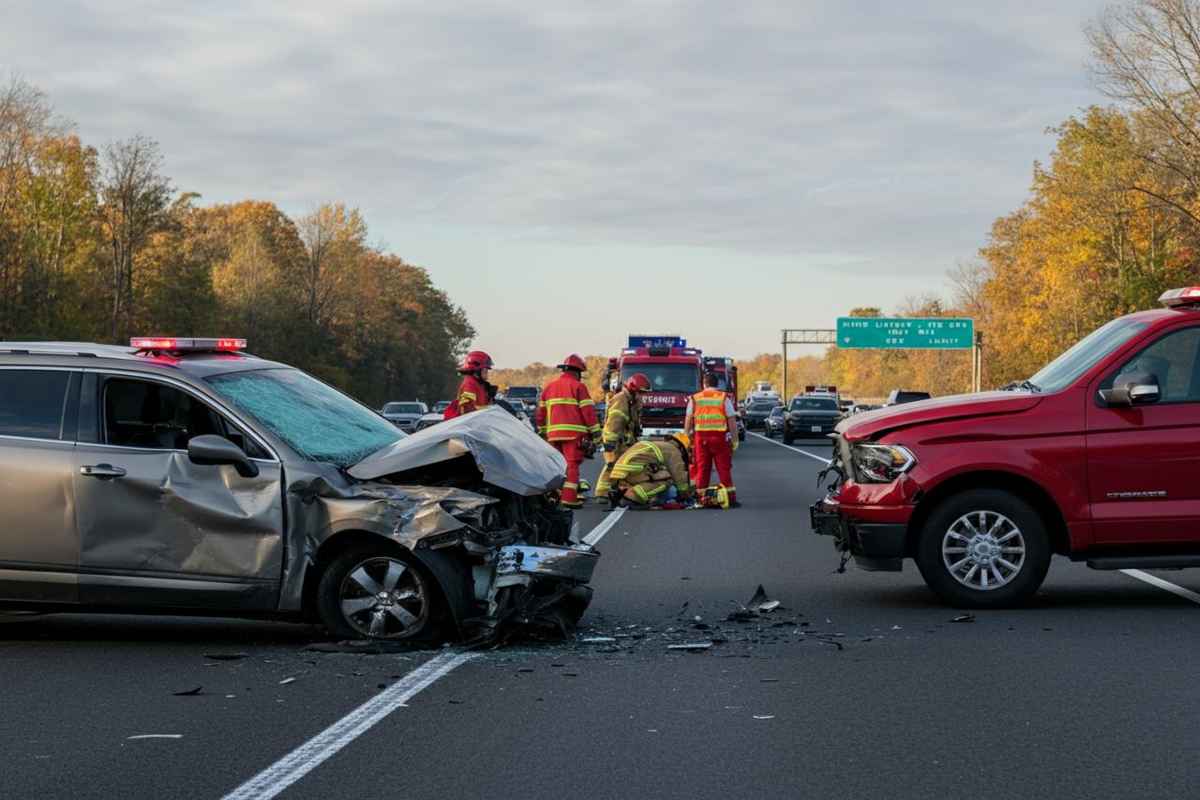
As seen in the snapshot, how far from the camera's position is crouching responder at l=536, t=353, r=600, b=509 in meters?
19.4

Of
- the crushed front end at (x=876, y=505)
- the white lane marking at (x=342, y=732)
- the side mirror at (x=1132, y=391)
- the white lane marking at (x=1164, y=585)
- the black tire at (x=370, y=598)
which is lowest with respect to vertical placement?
the white lane marking at (x=342, y=732)

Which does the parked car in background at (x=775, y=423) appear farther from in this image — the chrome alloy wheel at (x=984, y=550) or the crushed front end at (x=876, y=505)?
the chrome alloy wheel at (x=984, y=550)

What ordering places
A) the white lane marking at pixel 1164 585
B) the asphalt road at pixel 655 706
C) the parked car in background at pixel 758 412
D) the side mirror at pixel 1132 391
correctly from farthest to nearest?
1. the parked car in background at pixel 758 412
2. the white lane marking at pixel 1164 585
3. the side mirror at pixel 1132 391
4. the asphalt road at pixel 655 706

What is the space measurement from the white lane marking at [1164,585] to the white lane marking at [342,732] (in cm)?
555

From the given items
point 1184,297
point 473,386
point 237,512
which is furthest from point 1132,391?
point 473,386

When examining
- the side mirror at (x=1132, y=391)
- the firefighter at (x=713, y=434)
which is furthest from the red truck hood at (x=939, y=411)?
the firefighter at (x=713, y=434)

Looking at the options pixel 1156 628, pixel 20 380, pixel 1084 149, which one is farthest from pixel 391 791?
pixel 1084 149

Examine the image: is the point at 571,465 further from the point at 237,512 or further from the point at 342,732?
the point at 342,732

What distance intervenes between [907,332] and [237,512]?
7447 cm

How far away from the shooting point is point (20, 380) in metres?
9.38

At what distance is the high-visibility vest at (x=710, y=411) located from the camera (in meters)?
20.4

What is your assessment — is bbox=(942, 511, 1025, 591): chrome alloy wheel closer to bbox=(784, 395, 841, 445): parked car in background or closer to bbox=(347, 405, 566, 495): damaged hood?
bbox=(347, 405, 566, 495): damaged hood

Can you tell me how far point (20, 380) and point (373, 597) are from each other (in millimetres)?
2497

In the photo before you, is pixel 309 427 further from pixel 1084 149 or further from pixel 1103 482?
pixel 1084 149
